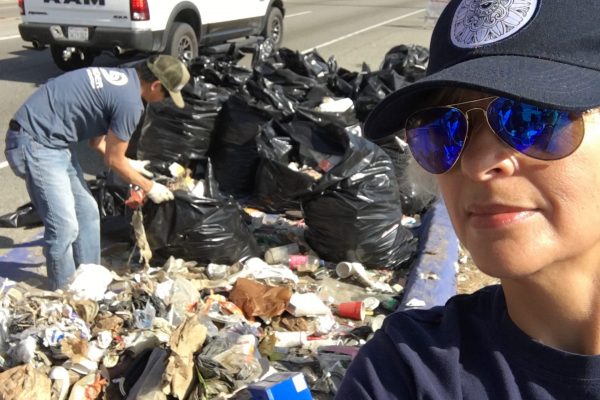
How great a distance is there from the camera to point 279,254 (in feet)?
16.6

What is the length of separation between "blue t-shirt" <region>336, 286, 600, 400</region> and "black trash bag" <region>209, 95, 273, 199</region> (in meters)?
4.93

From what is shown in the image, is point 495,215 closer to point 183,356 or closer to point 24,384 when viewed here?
point 183,356

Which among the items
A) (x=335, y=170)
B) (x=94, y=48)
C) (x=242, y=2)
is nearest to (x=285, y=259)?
(x=335, y=170)

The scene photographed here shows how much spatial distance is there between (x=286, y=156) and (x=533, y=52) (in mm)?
4681

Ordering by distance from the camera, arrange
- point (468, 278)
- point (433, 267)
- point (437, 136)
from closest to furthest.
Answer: point (437, 136) → point (433, 267) → point (468, 278)

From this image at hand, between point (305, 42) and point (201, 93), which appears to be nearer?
point (201, 93)

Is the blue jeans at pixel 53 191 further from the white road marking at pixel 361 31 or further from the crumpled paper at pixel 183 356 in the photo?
the white road marking at pixel 361 31

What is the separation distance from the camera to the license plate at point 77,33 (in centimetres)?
1015

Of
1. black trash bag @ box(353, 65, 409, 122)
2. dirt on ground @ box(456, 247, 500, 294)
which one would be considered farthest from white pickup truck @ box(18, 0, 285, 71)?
dirt on ground @ box(456, 247, 500, 294)

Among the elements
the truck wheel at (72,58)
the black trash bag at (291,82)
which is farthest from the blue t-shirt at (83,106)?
the truck wheel at (72,58)

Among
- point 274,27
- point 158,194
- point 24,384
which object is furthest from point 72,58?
point 24,384

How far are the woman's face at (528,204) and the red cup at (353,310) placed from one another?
3.26m

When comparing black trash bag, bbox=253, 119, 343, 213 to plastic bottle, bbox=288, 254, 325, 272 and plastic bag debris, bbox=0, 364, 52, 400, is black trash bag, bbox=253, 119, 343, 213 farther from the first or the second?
plastic bag debris, bbox=0, 364, 52, 400

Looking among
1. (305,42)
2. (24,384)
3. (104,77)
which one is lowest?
(305,42)
